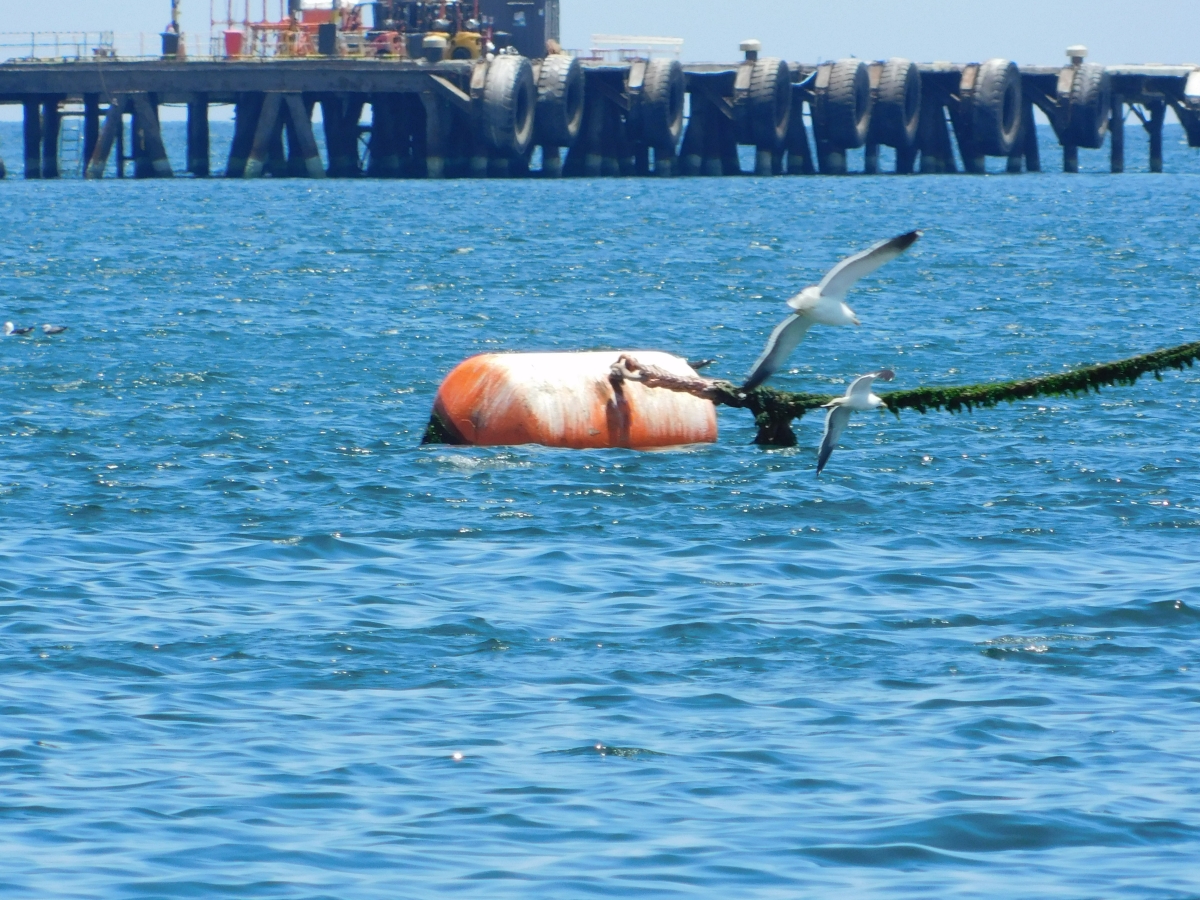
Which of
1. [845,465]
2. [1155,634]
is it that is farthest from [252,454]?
[1155,634]

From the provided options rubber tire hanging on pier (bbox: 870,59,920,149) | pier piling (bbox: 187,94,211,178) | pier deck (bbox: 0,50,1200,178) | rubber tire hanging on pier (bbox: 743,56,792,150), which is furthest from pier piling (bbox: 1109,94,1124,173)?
pier piling (bbox: 187,94,211,178)

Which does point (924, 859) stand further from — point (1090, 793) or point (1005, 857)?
point (1090, 793)

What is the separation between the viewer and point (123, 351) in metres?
27.2

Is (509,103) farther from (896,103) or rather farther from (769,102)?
(896,103)

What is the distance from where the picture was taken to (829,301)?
9.45 metres

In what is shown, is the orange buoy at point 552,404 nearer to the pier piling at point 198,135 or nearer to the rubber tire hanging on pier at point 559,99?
the rubber tire hanging on pier at point 559,99

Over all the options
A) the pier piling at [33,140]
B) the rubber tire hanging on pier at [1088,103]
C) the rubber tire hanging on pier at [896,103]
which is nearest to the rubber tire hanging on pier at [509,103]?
the rubber tire hanging on pier at [896,103]

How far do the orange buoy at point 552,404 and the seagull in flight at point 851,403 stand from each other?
5.59 metres

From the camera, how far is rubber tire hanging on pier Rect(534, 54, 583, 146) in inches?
2960

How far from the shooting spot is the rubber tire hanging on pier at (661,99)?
77.1m

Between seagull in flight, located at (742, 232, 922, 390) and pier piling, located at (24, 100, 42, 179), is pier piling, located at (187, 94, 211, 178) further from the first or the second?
seagull in flight, located at (742, 232, 922, 390)

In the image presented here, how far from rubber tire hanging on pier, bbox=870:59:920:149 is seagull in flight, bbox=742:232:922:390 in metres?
71.4

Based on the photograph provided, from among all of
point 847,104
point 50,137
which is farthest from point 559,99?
point 50,137

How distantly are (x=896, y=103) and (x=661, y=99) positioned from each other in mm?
9975
